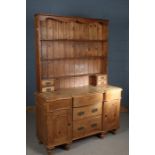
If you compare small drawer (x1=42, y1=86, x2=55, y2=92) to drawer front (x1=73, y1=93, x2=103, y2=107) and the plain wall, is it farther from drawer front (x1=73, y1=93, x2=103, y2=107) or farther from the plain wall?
the plain wall

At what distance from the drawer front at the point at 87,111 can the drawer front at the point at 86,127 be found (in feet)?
0.23

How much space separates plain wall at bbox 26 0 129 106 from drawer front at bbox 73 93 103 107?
149 centimetres

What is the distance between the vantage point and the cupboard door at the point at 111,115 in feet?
10.2

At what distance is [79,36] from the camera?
321 cm

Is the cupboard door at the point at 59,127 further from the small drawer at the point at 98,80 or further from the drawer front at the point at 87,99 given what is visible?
the small drawer at the point at 98,80

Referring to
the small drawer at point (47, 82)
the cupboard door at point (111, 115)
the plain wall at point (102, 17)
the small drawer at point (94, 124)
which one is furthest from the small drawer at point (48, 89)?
the plain wall at point (102, 17)

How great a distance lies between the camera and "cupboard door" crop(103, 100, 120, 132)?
3.11 metres

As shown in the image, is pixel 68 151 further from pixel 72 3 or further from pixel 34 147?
pixel 72 3

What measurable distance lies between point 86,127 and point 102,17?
241 centimetres

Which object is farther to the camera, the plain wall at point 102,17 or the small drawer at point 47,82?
the plain wall at point 102,17
